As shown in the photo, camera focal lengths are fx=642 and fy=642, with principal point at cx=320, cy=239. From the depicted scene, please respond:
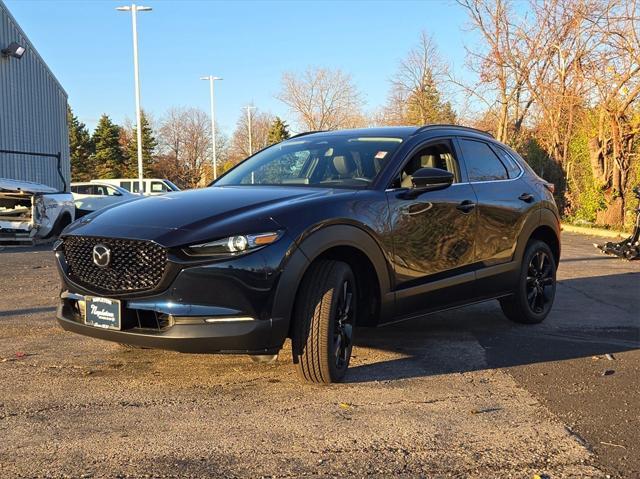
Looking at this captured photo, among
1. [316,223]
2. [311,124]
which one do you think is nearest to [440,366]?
[316,223]

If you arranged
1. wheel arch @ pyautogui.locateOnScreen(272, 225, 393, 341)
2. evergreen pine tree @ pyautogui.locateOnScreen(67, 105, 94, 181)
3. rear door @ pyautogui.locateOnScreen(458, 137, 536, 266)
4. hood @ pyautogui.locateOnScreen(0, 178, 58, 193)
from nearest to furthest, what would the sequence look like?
wheel arch @ pyautogui.locateOnScreen(272, 225, 393, 341), rear door @ pyautogui.locateOnScreen(458, 137, 536, 266), hood @ pyautogui.locateOnScreen(0, 178, 58, 193), evergreen pine tree @ pyautogui.locateOnScreen(67, 105, 94, 181)

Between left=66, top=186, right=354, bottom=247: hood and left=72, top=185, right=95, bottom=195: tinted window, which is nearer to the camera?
left=66, top=186, right=354, bottom=247: hood

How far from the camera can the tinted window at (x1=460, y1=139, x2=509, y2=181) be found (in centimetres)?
556

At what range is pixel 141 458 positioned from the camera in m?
3.10

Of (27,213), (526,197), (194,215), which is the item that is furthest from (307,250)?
(27,213)

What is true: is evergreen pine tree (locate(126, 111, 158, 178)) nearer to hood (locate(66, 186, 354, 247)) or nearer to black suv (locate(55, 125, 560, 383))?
black suv (locate(55, 125, 560, 383))

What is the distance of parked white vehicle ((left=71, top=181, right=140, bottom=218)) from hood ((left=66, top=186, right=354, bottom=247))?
55.0 feet

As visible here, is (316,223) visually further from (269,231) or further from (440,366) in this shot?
(440,366)

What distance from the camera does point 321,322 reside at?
392cm

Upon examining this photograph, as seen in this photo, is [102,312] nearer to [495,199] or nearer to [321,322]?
[321,322]

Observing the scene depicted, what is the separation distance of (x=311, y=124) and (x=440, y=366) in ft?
138

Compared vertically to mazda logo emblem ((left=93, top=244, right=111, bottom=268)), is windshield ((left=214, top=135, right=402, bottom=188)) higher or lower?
higher

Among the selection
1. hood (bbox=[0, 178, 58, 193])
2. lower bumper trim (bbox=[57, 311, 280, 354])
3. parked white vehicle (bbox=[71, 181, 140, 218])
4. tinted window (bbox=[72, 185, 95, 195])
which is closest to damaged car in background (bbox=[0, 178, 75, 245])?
hood (bbox=[0, 178, 58, 193])

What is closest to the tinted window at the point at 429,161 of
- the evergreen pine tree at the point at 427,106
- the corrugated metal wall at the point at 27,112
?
the corrugated metal wall at the point at 27,112
